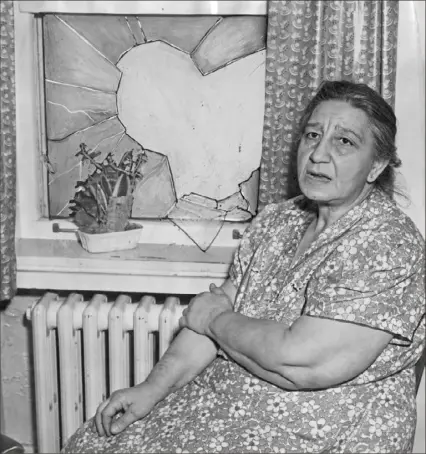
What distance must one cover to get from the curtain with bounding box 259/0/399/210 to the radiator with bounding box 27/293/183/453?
756 millimetres

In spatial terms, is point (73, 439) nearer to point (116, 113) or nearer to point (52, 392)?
point (52, 392)

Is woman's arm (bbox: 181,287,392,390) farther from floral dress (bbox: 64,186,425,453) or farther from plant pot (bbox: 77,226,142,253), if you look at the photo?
plant pot (bbox: 77,226,142,253)

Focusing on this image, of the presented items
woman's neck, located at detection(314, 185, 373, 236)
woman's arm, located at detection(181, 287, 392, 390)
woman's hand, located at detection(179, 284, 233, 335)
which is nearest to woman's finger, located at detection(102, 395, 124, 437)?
woman's hand, located at detection(179, 284, 233, 335)

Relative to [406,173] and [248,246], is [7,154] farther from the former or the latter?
[406,173]

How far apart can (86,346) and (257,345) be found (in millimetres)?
783

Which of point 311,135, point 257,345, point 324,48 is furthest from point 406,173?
point 257,345

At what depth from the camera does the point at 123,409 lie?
181cm

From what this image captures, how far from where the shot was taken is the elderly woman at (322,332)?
152cm

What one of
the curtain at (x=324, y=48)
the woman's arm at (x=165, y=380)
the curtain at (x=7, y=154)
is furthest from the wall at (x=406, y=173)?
the woman's arm at (x=165, y=380)

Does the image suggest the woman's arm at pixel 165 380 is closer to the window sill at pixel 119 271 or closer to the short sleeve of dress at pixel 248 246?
the short sleeve of dress at pixel 248 246

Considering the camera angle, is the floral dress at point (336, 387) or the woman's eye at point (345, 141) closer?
the floral dress at point (336, 387)

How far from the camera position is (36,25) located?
2248 mm

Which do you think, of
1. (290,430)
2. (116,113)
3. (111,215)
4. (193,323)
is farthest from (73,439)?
(116,113)

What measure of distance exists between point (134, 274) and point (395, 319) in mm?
920
